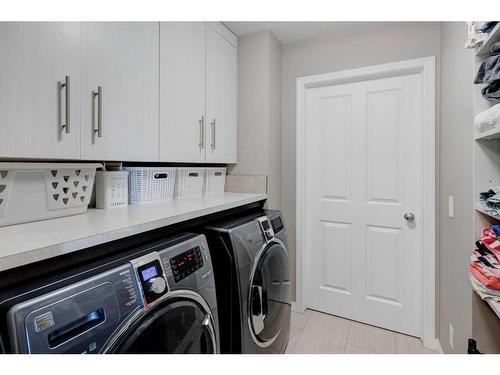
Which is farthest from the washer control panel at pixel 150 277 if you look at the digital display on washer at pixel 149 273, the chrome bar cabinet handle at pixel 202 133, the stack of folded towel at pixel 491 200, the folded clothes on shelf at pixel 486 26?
the folded clothes on shelf at pixel 486 26

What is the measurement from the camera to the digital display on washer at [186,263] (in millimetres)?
974

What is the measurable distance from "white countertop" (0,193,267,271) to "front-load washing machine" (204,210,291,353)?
21 centimetres

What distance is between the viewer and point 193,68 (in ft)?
5.74

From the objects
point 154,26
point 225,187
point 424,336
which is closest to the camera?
point 154,26

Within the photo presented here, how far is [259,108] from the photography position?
218 cm

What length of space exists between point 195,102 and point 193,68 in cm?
22

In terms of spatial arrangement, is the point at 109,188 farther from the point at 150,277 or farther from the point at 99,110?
the point at 150,277

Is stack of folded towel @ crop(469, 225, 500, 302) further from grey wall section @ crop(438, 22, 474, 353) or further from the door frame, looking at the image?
the door frame

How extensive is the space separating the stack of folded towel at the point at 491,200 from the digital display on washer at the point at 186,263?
1143 millimetres

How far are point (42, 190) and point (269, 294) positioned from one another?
121 centimetres

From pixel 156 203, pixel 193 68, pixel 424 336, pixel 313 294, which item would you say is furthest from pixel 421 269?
pixel 193 68

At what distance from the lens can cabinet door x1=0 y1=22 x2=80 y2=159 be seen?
0.89 metres

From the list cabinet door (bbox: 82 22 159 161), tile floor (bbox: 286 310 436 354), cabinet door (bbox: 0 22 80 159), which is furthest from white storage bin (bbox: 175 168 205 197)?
tile floor (bbox: 286 310 436 354)
